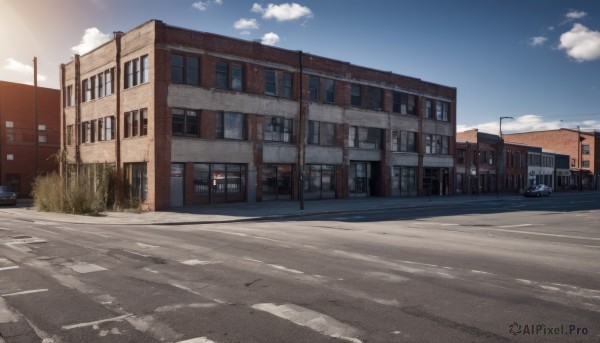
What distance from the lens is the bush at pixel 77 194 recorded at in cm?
2766

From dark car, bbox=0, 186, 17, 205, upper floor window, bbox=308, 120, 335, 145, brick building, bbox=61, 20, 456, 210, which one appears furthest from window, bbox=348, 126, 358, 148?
dark car, bbox=0, 186, 17, 205

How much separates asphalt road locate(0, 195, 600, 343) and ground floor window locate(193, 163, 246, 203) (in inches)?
589

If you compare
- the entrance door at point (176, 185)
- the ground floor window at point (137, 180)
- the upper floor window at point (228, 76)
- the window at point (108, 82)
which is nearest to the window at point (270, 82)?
the upper floor window at point (228, 76)

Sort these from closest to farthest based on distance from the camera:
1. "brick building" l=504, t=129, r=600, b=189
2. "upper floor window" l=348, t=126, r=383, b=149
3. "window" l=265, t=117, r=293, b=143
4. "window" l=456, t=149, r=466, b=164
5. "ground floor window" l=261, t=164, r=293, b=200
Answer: "ground floor window" l=261, t=164, r=293, b=200 → "window" l=265, t=117, r=293, b=143 → "upper floor window" l=348, t=126, r=383, b=149 → "window" l=456, t=149, r=466, b=164 → "brick building" l=504, t=129, r=600, b=189

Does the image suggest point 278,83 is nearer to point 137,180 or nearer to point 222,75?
point 222,75

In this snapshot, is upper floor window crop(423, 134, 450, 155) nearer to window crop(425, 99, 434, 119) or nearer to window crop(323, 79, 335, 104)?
window crop(425, 99, 434, 119)

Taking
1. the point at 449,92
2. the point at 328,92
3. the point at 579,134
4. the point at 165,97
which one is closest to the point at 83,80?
the point at 165,97

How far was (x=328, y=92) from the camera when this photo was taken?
3794 centimetres

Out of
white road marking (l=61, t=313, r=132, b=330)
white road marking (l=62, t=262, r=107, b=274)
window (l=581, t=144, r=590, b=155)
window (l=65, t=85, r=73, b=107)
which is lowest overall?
white road marking (l=62, t=262, r=107, b=274)

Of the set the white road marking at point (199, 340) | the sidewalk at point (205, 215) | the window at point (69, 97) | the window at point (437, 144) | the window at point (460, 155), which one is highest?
the window at point (69, 97)

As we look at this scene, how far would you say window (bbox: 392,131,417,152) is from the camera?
4359cm

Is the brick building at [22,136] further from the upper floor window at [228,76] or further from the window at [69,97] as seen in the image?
the upper floor window at [228,76]

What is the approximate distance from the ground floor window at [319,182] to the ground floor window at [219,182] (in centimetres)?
626

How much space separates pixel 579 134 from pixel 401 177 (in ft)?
182
